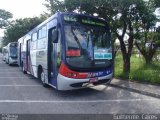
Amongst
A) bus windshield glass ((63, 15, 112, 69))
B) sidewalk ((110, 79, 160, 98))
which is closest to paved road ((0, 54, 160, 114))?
sidewalk ((110, 79, 160, 98))

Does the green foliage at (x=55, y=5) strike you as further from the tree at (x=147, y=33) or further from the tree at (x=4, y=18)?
the tree at (x=4, y=18)

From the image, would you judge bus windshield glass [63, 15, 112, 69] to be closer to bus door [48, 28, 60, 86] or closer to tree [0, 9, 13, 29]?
bus door [48, 28, 60, 86]

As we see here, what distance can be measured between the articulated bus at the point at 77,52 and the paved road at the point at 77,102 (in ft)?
1.82

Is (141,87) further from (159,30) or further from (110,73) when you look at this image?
(159,30)

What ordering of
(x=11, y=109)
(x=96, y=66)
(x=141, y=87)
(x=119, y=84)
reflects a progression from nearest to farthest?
(x=11, y=109) < (x=96, y=66) < (x=141, y=87) < (x=119, y=84)

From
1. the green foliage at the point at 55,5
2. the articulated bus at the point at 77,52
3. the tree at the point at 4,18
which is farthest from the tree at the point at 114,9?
the tree at the point at 4,18

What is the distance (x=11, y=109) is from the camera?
7.53 m

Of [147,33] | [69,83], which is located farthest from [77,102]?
[147,33]

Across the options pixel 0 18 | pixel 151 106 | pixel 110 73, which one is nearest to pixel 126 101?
pixel 151 106

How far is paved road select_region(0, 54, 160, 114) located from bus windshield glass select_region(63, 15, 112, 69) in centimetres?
129

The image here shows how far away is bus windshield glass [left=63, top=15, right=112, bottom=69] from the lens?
353 inches

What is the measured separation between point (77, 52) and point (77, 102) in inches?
70.7

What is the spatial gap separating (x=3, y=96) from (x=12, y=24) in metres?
39.6

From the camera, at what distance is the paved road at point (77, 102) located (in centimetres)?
745
